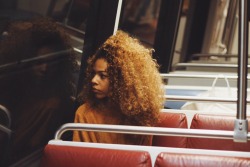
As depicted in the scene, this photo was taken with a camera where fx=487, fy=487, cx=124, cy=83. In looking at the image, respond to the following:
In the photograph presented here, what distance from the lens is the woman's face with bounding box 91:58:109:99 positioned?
2.19 meters

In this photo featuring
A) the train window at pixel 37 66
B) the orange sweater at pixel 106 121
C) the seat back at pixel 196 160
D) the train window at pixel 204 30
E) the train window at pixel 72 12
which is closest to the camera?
the seat back at pixel 196 160

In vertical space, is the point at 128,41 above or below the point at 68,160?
above

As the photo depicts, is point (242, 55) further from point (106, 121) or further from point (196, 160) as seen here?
point (106, 121)

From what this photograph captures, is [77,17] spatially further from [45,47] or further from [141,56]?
[141,56]

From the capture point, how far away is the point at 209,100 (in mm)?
2658

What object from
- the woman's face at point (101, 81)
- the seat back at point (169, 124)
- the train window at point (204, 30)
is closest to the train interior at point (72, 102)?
the seat back at point (169, 124)

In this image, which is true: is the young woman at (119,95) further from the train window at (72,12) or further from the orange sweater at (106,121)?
the train window at (72,12)

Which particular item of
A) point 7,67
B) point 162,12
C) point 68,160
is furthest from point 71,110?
point 162,12

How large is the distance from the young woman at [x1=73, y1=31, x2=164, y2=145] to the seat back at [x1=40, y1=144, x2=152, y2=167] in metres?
0.28

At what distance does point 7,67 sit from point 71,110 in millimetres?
868

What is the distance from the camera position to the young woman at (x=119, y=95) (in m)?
2.16

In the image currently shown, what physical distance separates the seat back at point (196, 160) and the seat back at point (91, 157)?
0.06 metres

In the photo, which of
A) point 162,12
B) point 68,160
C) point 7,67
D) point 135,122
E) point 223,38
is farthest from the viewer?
point 223,38

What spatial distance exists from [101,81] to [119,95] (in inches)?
4.3
